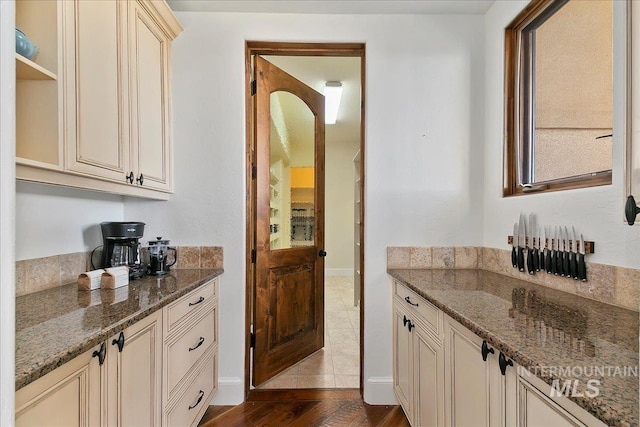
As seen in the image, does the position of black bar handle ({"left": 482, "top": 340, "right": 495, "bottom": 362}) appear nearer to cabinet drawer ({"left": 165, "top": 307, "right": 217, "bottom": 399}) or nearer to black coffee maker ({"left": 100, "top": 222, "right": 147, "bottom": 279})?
cabinet drawer ({"left": 165, "top": 307, "right": 217, "bottom": 399})

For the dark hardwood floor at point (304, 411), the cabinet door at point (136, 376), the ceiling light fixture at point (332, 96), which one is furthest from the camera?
the ceiling light fixture at point (332, 96)

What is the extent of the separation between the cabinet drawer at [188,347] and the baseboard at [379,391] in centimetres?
107

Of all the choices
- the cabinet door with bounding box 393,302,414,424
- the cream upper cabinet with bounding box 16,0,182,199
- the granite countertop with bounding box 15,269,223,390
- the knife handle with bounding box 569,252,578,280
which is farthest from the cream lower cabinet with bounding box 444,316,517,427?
the cream upper cabinet with bounding box 16,0,182,199

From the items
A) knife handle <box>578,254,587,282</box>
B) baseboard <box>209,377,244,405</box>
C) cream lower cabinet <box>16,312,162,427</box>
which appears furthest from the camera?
baseboard <box>209,377,244,405</box>

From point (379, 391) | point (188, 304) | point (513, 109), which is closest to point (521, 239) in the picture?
point (513, 109)

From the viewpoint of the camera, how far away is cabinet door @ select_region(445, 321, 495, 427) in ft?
3.35

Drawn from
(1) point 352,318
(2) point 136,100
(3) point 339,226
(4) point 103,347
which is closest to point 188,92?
(2) point 136,100

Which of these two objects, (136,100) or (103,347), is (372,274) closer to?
(103,347)

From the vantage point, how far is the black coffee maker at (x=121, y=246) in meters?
1.67

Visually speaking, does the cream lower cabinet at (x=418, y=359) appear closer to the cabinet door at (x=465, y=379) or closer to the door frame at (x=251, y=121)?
the cabinet door at (x=465, y=379)

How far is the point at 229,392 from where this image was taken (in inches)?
80.1

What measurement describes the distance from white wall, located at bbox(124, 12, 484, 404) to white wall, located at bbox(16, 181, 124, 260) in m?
0.31

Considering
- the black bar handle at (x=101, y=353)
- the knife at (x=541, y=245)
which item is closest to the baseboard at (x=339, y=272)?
the knife at (x=541, y=245)

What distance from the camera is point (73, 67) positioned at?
3.89 feet
